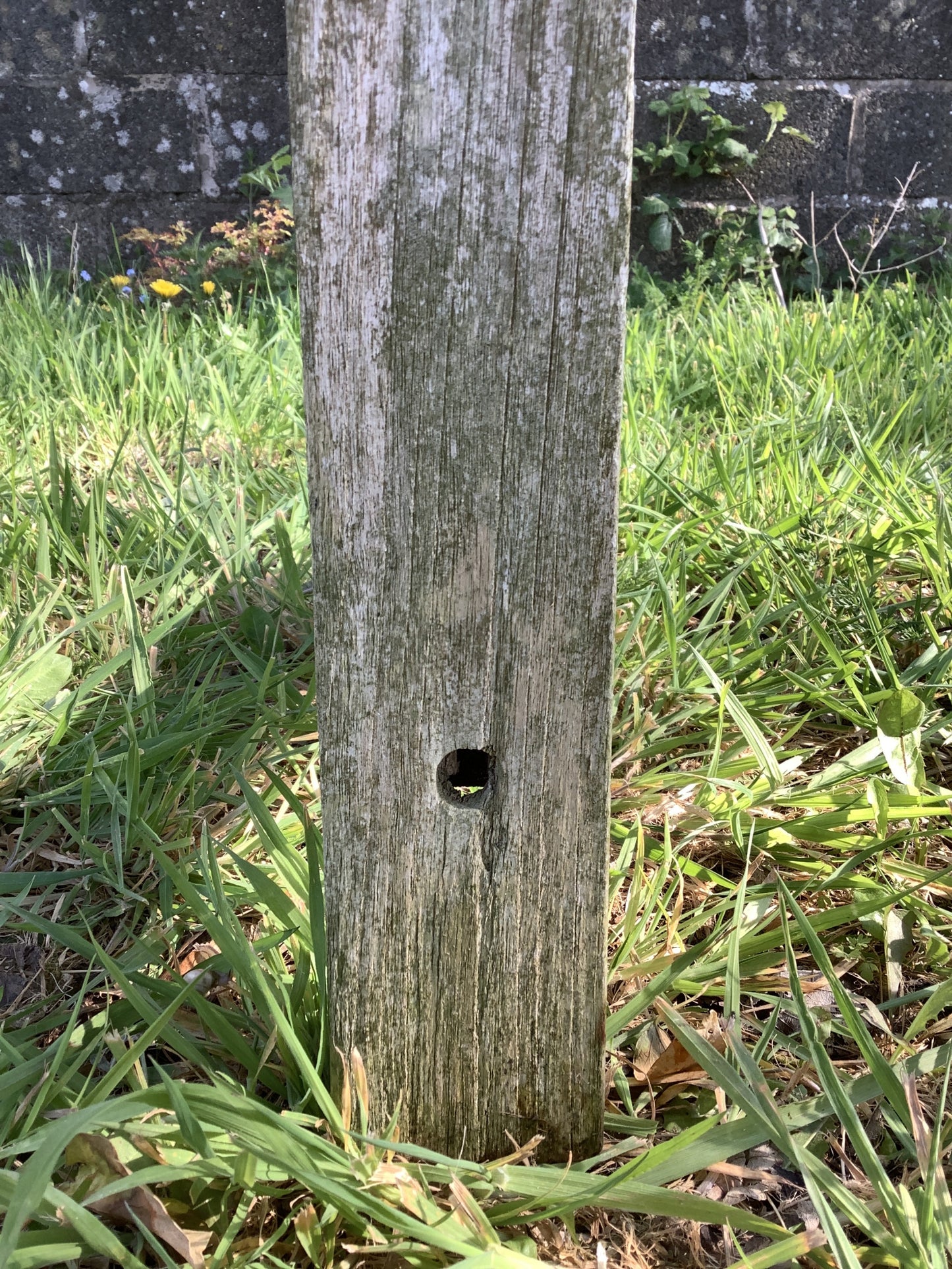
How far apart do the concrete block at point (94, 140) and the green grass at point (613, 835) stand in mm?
1607

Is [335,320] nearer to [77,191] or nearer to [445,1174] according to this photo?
[445,1174]

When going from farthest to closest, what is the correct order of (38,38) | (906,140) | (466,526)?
(906,140) < (38,38) < (466,526)

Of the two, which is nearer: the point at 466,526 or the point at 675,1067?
the point at 466,526

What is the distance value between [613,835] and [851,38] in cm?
366

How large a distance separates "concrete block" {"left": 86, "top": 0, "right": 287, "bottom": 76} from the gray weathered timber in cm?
354

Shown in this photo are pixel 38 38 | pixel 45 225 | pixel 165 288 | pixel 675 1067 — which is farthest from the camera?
pixel 45 225

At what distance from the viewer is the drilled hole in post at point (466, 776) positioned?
79 cm

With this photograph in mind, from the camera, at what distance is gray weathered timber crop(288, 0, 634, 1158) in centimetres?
64

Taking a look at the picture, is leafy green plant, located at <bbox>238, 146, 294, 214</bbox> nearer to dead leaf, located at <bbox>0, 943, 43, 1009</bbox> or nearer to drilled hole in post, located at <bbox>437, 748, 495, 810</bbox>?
dead leaf, located at <bbox>0, 943, 43, 1009</bbox>

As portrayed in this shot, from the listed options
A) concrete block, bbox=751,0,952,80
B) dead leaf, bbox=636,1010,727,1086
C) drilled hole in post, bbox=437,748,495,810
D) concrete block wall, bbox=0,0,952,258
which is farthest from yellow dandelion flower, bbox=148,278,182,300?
dead leaf, bbox=636,1010,727,1086

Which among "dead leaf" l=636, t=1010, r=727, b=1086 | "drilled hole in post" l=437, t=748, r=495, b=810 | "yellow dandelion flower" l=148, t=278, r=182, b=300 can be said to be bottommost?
"dead leaf" l=636, t=1010, r=727, b=1086

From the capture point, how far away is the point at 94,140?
3.62 metres

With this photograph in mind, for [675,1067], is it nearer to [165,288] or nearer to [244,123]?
[165,288]

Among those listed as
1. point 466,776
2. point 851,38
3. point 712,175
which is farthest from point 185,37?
point 466,776
